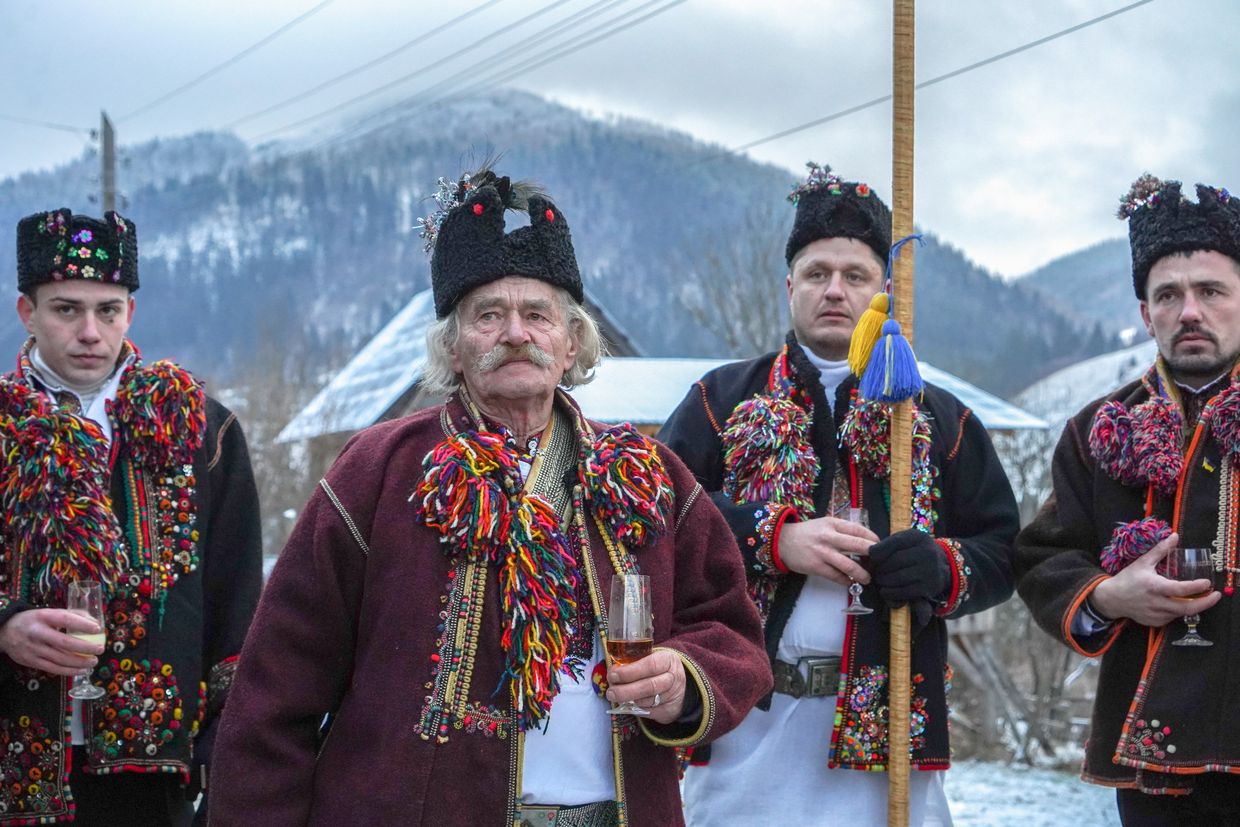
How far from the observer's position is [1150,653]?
11.6ft

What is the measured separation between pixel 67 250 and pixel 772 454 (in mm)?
2049

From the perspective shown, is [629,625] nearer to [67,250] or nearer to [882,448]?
[882,448]

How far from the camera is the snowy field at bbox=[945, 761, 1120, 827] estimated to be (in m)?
7.77

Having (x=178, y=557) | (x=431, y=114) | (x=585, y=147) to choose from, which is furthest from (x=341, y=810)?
(x=431, y=114)

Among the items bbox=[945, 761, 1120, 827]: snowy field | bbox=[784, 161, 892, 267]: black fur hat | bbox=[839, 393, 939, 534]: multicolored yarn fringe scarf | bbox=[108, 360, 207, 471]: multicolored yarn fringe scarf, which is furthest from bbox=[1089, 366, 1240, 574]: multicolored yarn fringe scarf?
bbox=[945, 761, 1120, 827]: snowy field

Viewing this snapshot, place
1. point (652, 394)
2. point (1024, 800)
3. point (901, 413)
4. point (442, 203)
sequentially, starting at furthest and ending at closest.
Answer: point (652, 394) < point (1024, 800) < point (901, 413) < point (442, 203)

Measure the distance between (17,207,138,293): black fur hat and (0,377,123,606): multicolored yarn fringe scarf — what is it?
1.22 ft

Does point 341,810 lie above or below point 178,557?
below

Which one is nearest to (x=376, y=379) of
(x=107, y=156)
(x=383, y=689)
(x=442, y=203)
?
(x=107, y=156)

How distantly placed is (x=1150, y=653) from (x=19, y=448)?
3.01 m

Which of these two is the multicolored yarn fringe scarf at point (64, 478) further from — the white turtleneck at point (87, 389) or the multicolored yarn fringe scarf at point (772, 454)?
the multicolored yarn fringe scarf at point (772, 454)

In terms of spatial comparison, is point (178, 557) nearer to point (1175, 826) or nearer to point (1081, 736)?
point (1175, 826)

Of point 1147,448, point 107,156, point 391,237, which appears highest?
point 391,237

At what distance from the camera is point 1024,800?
8531 millimetres
